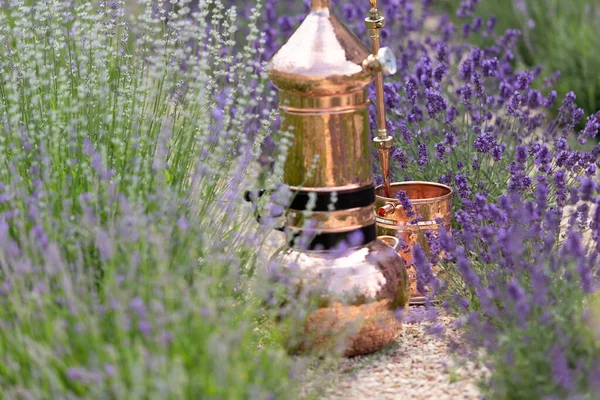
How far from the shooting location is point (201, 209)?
9.85 feet

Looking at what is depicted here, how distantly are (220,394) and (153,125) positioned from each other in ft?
5.16

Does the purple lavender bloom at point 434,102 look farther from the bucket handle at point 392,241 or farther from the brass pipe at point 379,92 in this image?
the bucket handle at point 392,241

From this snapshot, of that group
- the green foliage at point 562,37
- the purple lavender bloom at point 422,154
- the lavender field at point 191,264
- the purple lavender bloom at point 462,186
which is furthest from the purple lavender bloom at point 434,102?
the green foliage at point 562,37

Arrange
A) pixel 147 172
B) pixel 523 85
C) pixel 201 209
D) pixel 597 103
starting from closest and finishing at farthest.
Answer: pixel 147 172 → pixel 201 209 → pixel 523 85 → pixel 597 103

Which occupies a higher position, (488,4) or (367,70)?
(367,70)

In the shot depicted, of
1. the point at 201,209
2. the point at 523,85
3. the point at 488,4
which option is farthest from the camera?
the point at 488,4

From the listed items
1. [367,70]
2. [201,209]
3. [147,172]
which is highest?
[367,70]

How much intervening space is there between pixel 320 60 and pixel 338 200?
440 mm

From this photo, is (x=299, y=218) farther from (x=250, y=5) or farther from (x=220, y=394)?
(x=250, y=5)

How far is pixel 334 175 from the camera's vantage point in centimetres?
280

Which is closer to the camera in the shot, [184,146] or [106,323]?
[106,323]

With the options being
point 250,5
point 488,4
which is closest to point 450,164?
point 250,5

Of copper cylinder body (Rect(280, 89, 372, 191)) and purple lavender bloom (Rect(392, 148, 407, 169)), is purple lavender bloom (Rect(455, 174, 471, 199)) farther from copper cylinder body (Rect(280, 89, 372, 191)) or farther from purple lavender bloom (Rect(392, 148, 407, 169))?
copper cylinder body (Rect(280, 89, 372, 191))

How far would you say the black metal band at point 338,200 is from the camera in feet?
9.16
